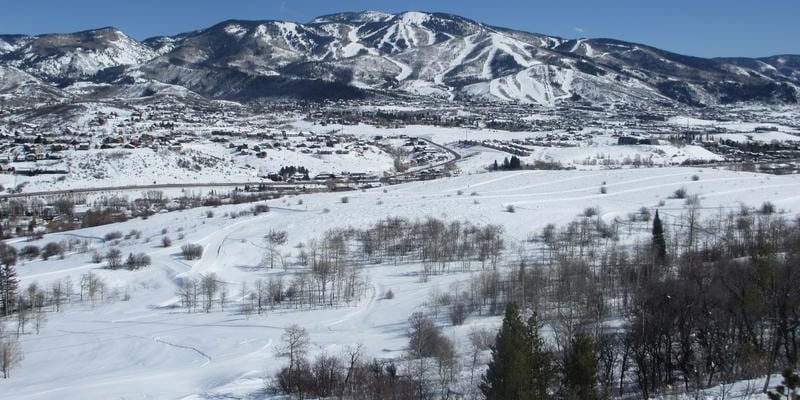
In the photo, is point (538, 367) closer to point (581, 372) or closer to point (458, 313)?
point (581, 372)

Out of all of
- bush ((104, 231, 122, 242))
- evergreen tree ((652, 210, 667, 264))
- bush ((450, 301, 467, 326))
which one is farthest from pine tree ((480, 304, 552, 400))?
bush ((104, 231, 122, 242))

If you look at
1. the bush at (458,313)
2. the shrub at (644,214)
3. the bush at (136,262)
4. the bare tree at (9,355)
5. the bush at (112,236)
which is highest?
the shrub at (644,214)

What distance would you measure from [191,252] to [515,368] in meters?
30.8

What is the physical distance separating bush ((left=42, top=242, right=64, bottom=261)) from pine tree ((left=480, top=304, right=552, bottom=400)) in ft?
122

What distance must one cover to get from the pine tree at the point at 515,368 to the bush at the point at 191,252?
96.7 feet

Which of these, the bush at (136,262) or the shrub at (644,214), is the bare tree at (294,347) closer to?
the bush at (136,262)

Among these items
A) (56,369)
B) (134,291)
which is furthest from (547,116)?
(56,369)

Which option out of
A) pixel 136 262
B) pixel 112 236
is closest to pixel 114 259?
pixel 136 262

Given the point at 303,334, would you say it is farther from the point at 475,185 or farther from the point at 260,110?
the point at 260,110

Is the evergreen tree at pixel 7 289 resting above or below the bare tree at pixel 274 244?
below

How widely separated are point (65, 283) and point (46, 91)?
16132 centimetres

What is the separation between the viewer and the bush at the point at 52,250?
42125 millimetres

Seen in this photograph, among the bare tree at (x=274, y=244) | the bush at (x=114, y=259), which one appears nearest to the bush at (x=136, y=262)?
the bush at (x=114, y=259)

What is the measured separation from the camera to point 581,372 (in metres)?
14.2
